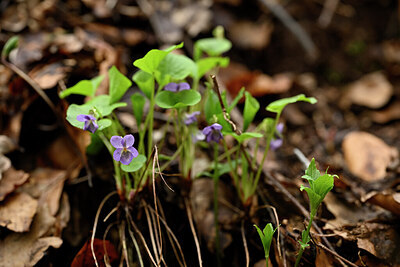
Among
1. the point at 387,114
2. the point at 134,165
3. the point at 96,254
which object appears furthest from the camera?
the point at 387,114

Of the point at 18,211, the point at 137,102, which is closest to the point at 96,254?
the point at 18,211

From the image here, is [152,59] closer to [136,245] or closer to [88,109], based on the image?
[88,109]

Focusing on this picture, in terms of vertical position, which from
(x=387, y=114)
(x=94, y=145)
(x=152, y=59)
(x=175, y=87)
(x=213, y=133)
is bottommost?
(x=387, y=114)

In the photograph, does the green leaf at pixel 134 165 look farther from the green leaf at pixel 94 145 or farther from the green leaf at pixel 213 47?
the green leaf at pixel 213 47

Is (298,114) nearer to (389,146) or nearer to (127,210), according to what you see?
(389,146)

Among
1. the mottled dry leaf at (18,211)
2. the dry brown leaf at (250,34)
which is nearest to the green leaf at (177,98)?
the mottled dry leaf at (18,211)

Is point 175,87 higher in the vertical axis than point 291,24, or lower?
higher

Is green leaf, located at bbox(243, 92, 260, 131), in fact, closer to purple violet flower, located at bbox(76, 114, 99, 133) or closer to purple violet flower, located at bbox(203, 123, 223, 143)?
purple violet flower, located at bbox(203, 123, 223, 143)
